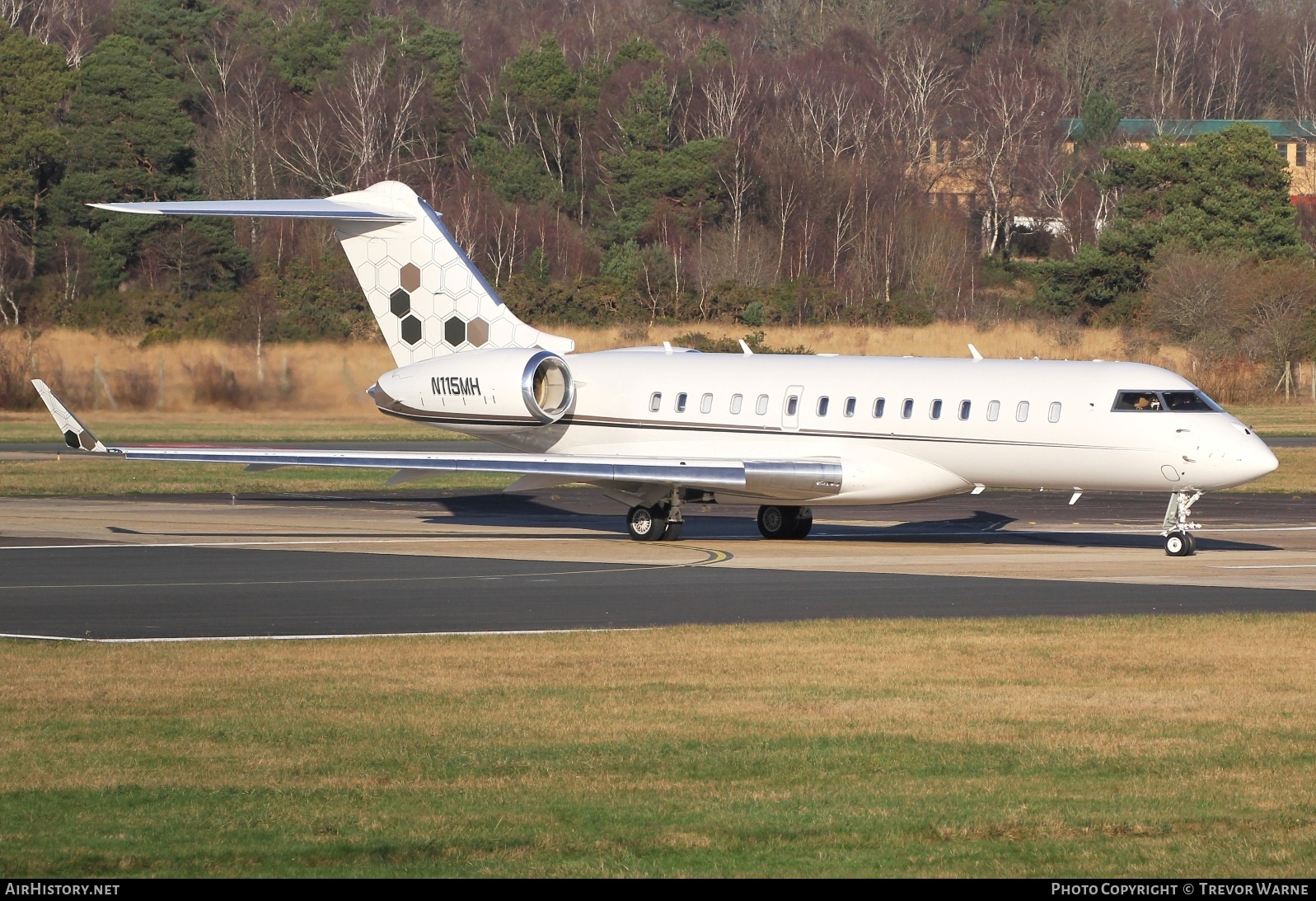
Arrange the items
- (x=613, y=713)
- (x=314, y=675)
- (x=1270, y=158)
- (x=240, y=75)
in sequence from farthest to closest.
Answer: (x=240, y=75) → (x=1270, y=158) → (x=314, y=675) → (x=613, y=713)

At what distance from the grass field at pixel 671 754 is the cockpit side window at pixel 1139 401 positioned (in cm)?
777

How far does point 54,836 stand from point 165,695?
4.15m

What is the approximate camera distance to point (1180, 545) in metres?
24.0

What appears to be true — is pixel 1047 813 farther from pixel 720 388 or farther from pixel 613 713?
pixel 720 388

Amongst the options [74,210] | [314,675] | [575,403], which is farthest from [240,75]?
[314,675]

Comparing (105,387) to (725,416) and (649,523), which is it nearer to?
(649,523)

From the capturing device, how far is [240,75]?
97.2 metres

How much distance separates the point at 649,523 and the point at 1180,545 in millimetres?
7541

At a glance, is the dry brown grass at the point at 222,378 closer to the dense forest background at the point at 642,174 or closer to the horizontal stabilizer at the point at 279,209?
the dense forest background at the point at 642,174

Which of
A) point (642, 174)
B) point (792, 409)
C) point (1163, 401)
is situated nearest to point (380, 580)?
point (792, 409)

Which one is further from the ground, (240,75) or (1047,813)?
(240,75)

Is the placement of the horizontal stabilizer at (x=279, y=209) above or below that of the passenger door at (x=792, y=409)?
above

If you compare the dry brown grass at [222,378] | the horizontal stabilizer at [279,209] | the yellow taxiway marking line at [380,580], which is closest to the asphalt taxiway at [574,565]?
the yellow taxiway marking line at [380,580]

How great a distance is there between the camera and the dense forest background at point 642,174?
67.8 meters
